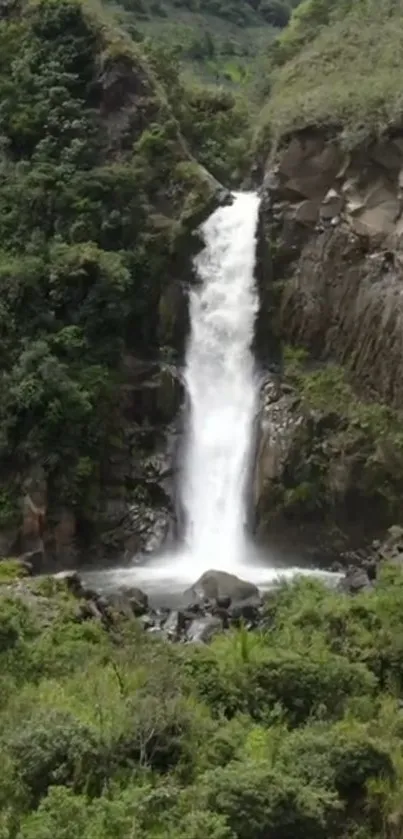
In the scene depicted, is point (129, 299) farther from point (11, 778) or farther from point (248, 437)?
point (11, 778)

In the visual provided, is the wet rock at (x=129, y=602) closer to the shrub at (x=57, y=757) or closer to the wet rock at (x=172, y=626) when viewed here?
the wet rock at (x=172, y=626)

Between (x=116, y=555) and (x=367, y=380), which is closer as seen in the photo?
(x=116, y=555)

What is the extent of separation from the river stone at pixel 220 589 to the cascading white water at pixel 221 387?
4.10 metres

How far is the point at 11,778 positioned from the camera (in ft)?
38.4

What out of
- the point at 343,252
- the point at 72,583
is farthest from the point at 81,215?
the point at 72,583

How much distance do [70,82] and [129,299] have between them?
9279 millimetres

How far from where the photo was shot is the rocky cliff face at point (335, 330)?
30.5m

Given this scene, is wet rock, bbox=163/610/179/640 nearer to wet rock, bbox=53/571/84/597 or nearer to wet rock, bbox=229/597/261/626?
wet rock, bbox=229/597/261/626

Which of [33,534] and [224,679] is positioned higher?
[33,534]

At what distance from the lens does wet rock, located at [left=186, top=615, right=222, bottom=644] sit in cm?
2087

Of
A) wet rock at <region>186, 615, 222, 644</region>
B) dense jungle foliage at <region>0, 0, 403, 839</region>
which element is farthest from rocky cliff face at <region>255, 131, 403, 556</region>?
wet rock at <region>186, 615, 222, 644</region>

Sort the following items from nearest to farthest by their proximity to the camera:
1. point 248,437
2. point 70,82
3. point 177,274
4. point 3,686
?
point 3,686, point 248,437, point 177,274, point 70,82

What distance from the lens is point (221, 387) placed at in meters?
33.1

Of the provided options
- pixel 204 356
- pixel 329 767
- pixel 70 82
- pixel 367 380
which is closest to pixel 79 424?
pixel 204 356
